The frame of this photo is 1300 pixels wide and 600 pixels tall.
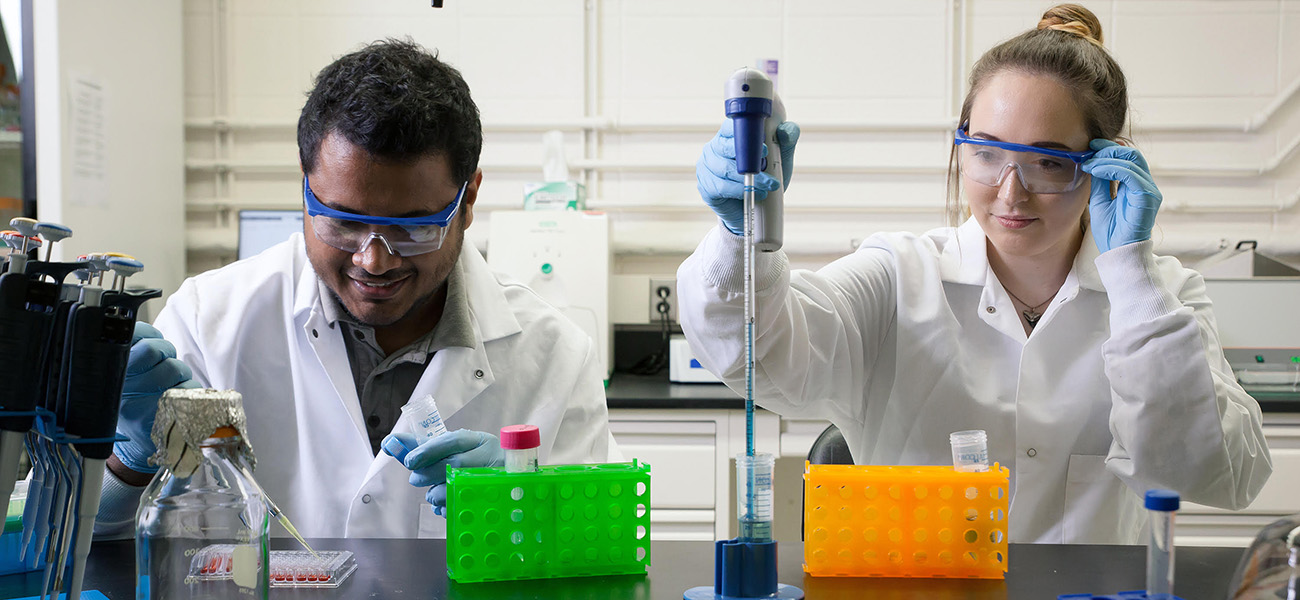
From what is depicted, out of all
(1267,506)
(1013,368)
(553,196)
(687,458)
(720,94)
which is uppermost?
(720,94)

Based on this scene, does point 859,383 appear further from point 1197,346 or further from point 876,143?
point 876,143

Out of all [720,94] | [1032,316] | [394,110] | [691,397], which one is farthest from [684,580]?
[720,94]

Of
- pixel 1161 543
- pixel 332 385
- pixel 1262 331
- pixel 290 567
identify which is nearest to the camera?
pixel 1161 543

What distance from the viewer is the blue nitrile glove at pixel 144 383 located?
1071 mm

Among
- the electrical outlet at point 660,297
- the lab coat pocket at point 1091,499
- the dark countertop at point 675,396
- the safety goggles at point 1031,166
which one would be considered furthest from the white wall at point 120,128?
the lab coat pocket at point 1091,499

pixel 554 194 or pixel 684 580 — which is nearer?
pixel 684 580

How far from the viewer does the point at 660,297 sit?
343 centimetres

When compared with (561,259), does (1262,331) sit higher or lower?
lower

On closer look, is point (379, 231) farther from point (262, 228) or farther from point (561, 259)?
point (262, 228)

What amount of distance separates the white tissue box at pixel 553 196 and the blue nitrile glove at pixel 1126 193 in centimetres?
Result: 194

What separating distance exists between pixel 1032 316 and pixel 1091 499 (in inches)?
11.9

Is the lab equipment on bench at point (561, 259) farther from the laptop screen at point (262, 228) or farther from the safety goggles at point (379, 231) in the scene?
the safety goggles at point (379, 231)

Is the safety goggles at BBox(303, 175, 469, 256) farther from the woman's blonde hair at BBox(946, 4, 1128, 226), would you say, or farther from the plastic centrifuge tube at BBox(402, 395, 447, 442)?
the woman's blonde hair at BBox(946, 4, 1128, 226)

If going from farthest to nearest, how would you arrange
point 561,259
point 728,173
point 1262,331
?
point 561,259, point 1262,331, point 728,173
